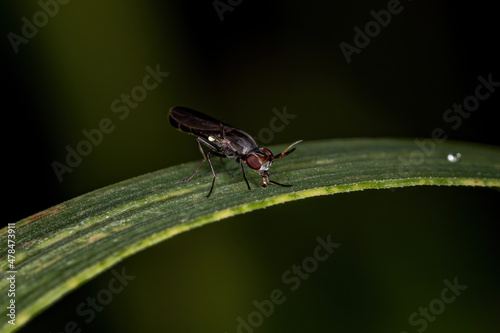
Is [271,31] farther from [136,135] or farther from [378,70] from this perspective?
[136,135]

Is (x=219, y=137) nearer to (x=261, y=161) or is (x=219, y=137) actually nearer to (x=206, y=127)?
(x=206, y=127)

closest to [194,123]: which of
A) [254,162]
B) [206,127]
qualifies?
[206,127]

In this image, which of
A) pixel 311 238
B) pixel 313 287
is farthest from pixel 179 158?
pixel 313 287

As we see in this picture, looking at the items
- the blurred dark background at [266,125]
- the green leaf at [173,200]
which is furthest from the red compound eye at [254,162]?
the blurred dark background at [266,125]

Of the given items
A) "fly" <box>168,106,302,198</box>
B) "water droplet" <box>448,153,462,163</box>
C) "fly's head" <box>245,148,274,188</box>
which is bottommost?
"water droplet" <box>448,153,462,163</box>

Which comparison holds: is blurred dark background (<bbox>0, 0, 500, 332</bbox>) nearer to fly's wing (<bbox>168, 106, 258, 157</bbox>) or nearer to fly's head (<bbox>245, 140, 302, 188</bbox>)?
fly's wing (<bbox>168, 106, 258, 157</bbox>)

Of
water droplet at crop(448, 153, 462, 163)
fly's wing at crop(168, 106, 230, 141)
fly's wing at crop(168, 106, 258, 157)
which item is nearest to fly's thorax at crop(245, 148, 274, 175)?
fly's wing at crop(168, 106, 258, 157)
